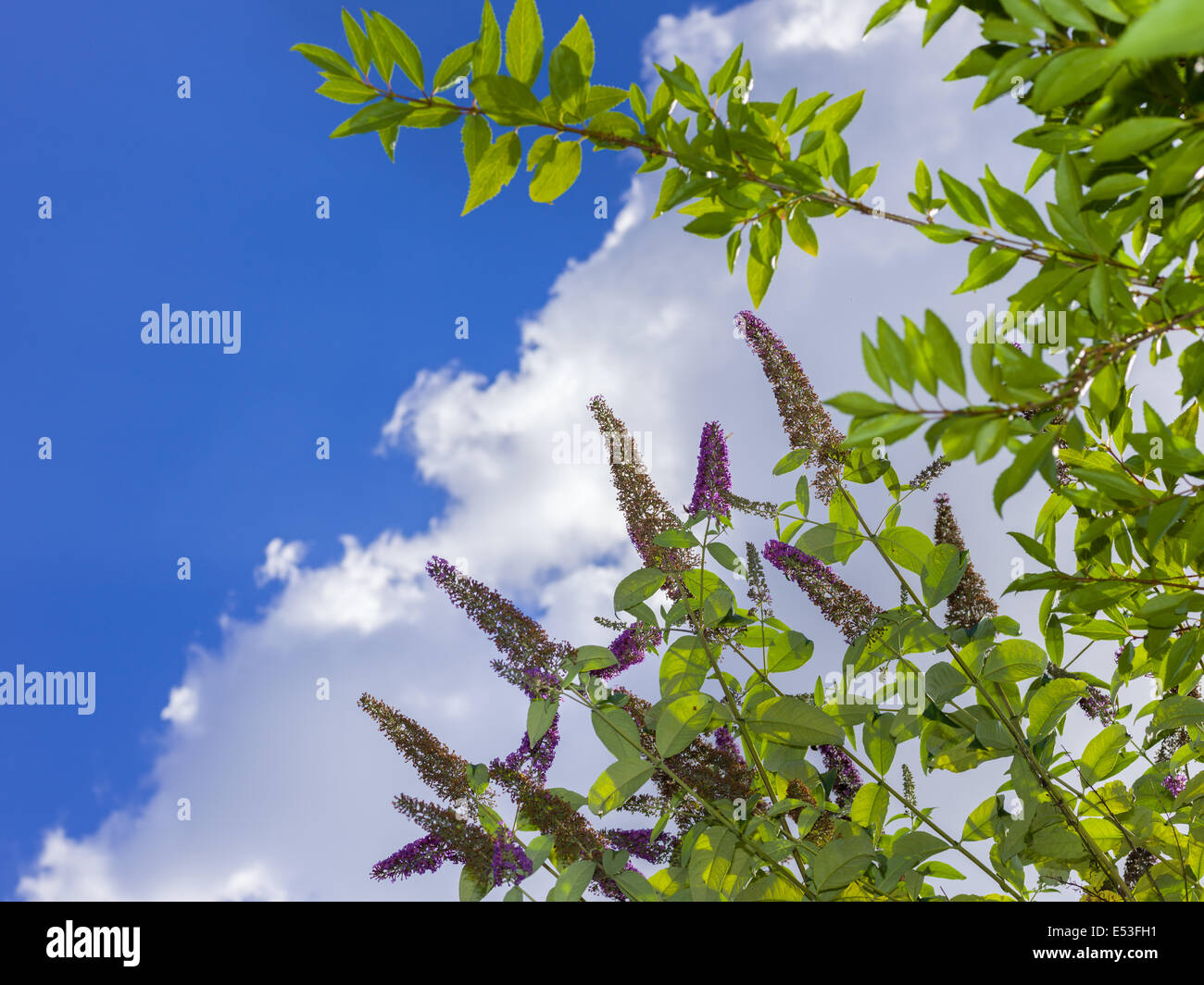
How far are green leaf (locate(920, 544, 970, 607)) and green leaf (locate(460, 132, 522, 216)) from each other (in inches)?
36.4

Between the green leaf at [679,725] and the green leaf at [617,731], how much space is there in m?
0.07

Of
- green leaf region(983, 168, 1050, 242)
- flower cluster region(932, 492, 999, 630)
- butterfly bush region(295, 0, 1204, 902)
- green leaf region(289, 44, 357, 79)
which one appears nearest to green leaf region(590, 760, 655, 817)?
butterfly bush region(295, 0, 1204, 902)

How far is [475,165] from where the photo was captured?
3.02 feet

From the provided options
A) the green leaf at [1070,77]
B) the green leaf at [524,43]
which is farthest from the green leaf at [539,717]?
the green leaf at [1070,77]

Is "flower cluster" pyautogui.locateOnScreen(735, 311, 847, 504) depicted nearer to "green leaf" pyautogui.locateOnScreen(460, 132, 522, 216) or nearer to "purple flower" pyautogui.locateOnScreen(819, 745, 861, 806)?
"purple flower" pyautogui.locateOnScreen(819, 745, 861, 806)

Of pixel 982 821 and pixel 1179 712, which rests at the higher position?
pixel 1179 712

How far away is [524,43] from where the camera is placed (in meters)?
0.84

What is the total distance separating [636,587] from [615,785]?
34 cm

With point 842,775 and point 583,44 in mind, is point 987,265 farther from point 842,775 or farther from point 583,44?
point 842,775

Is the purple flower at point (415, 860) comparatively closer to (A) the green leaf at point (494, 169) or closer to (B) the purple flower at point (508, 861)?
(B) the purple flower at point (508, 861)

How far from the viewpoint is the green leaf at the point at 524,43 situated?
826mm

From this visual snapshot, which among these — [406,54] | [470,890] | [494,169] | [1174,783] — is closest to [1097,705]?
[1174,783]
